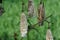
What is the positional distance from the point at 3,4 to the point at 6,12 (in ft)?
1.49

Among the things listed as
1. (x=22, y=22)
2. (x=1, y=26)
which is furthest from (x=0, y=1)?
(x=22, y=22)

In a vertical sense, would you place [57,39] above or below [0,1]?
below

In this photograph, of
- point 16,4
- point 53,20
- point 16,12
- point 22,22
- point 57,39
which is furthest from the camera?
point 16,4

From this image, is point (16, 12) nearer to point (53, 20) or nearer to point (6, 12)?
point (6, 12)

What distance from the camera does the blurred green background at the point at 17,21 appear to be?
376 cm

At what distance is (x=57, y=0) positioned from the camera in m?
4.76

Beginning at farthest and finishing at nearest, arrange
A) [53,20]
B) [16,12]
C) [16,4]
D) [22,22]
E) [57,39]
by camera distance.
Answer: [16,4] → [16,12] → [53,20] → [57,39] → [22,22]

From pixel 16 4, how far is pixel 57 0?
0.77m

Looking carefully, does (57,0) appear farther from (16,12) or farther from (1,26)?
(1,26)

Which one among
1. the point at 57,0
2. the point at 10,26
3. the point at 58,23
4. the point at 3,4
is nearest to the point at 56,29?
the point at 58,23

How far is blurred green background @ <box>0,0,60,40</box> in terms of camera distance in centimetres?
376

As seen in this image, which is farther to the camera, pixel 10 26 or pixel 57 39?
pixel 10 26

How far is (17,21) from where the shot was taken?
4148 mm

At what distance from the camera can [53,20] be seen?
3941 millimetres
